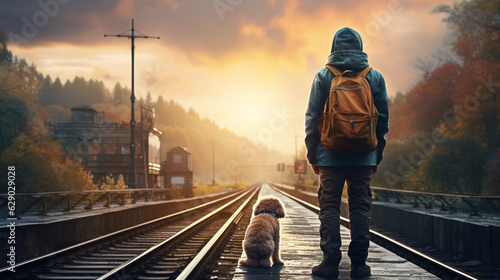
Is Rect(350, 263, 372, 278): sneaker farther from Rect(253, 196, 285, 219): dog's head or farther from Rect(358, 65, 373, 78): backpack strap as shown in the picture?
A: Rect(358, 65, 373, 78): backpack strap

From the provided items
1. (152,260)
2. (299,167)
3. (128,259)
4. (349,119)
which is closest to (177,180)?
(299,167)

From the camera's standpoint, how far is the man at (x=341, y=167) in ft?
16.4

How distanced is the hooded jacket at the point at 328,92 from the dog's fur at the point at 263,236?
3.82ft

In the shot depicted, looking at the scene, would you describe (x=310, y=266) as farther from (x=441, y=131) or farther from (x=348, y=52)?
(x=441, y=131)

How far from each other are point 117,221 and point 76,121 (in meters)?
36.9

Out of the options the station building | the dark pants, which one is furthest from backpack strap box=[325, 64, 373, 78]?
the station building

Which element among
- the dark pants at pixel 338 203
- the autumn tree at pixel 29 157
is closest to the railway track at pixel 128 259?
the dark pants at pixel 338 203

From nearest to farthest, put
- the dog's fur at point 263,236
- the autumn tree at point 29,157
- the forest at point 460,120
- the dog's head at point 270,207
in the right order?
1. the dog's fur at point 263,236
2. the dog's head at point 270,207
3. the autumn tree at point 29,157
4. the forest at point 460,120

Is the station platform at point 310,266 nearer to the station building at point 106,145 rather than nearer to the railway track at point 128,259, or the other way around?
the railway track at point 128,259

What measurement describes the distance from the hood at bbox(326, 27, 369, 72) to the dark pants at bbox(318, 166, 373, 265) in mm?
1032

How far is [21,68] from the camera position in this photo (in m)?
56.3

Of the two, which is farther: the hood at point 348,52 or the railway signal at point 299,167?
the railway signal at point 299,167

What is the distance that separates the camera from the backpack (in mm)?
4656

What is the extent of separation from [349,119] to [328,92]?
48 cm
